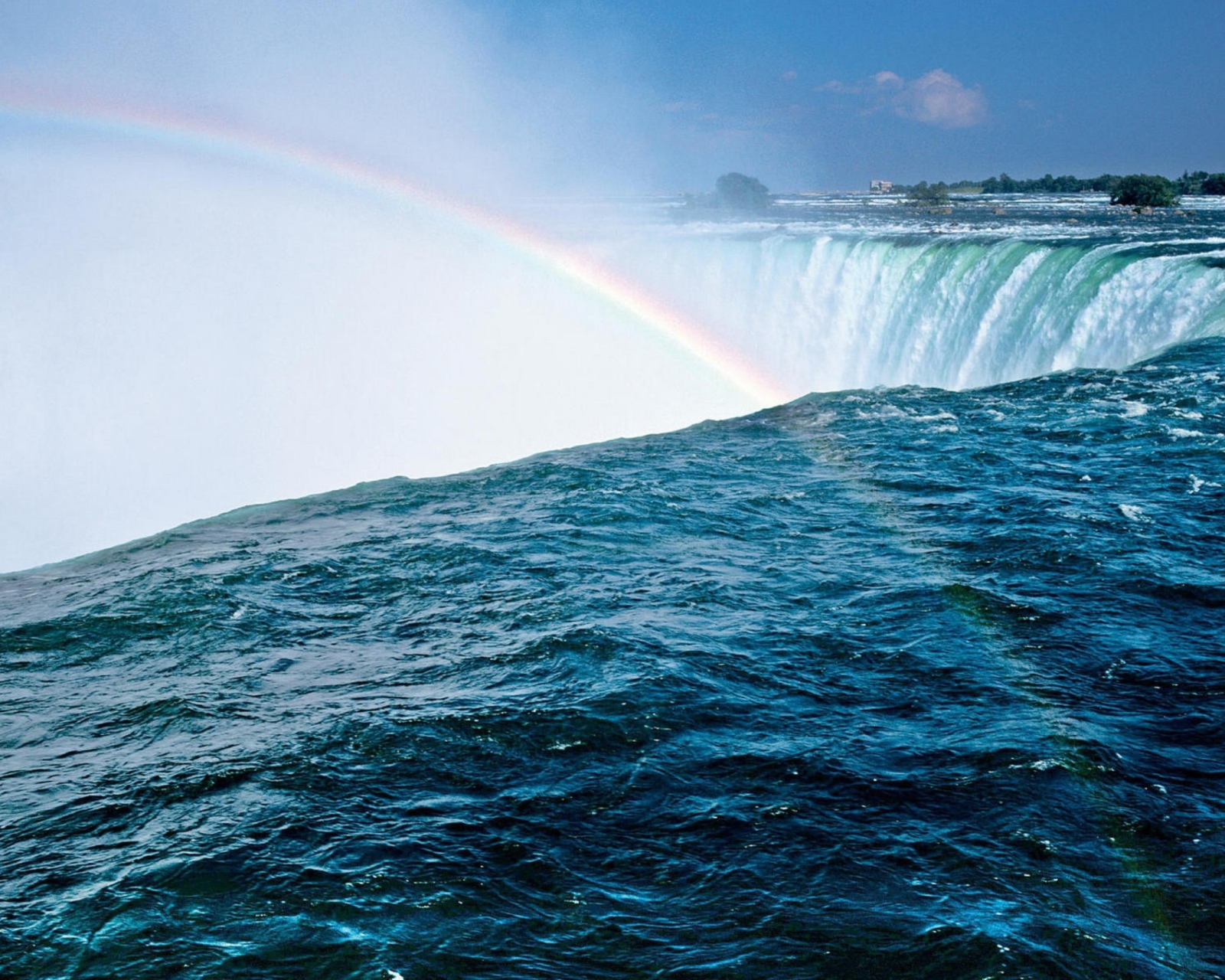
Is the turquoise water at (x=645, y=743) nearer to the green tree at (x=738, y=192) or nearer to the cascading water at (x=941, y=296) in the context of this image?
the cascading water at (x=941, y=296)

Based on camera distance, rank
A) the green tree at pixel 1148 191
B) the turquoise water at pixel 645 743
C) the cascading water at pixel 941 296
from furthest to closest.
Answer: the green tree at pixel 1148 191 < the cascading water at pixel 941 296 < the turquoise water at pixel 645 743

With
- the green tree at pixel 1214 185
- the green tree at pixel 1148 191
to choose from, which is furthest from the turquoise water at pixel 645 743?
the green tree at pixel 1214 185

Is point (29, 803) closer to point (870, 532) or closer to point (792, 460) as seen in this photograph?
point (870, 532)

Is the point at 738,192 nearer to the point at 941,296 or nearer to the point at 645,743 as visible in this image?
the point at 941,296

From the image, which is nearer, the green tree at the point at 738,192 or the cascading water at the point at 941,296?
the cascading water at the point at 941,296

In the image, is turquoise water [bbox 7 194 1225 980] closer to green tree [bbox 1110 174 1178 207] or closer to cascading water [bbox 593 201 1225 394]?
cascading water [bbox 593 201 1225 394]

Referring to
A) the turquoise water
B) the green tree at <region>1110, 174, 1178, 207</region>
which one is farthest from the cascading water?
the green tree at <region>1110, 174, 1178, 207</region>

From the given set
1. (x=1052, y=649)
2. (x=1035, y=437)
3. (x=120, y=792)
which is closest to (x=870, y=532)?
(x=1052, y=649)
